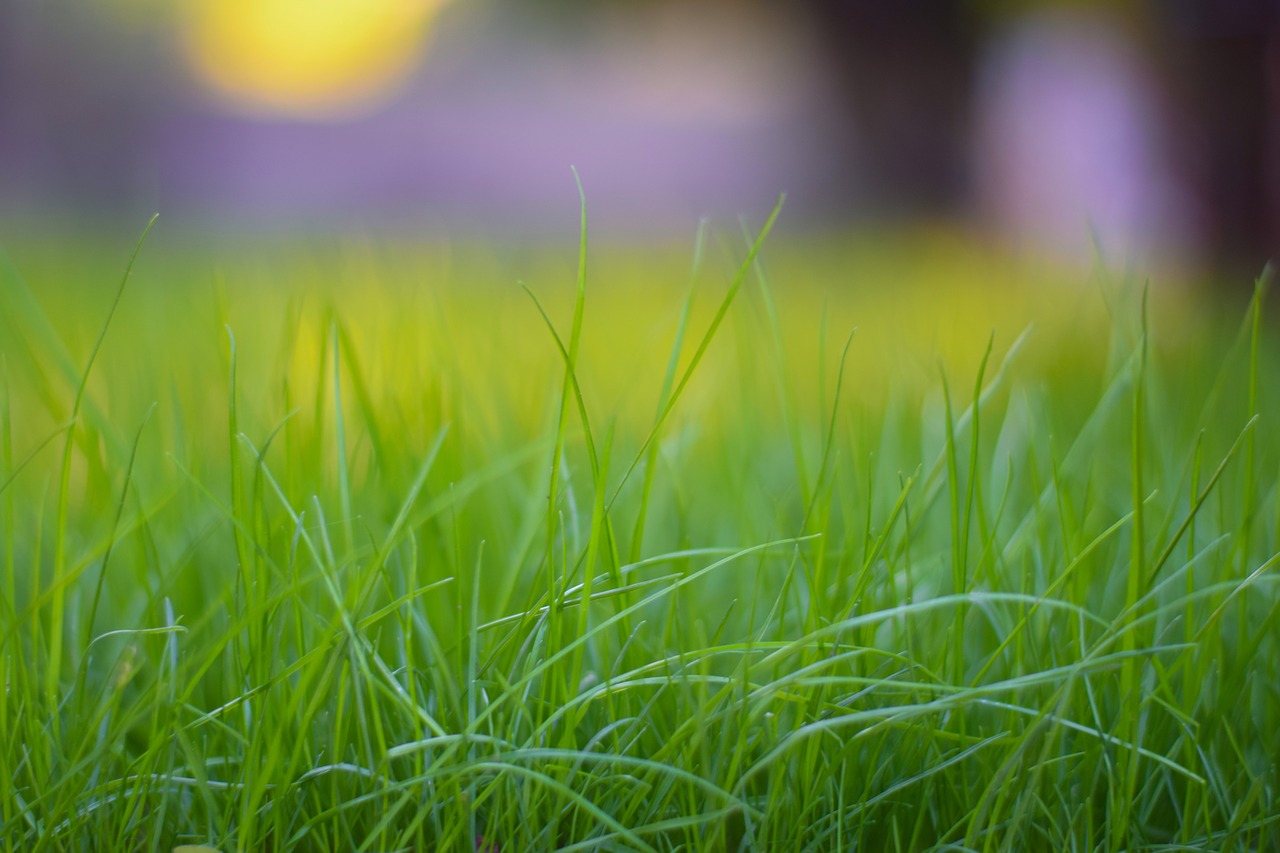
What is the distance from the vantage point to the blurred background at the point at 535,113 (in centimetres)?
241

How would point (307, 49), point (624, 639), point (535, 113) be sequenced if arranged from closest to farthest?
1. point (624, 639)
2. point (307, 49)
3. point (535, 113)

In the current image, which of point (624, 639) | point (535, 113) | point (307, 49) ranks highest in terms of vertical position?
point (307, 49)

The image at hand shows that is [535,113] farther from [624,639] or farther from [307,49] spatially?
[624,639]

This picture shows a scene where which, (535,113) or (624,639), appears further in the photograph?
(535,113)

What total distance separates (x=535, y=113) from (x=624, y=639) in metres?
2.38

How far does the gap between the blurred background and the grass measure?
1802 millimetres

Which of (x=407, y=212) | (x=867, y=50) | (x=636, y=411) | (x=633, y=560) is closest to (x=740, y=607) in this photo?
(x=633, y=560)

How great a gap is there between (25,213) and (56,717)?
2.55 meters

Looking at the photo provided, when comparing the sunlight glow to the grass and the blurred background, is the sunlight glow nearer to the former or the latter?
the blurred background

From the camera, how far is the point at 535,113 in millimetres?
2580

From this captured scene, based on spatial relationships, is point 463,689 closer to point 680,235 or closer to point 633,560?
point 633,560

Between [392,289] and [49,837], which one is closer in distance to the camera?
[49,837]

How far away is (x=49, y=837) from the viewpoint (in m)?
0.33

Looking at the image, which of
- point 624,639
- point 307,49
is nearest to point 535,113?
point 307,49
